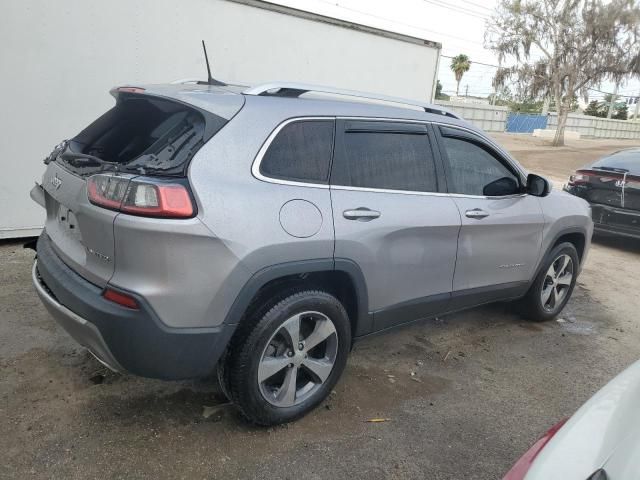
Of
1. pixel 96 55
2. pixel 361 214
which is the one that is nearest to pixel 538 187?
pixel 361 214

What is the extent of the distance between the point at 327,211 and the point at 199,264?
2.47 ft

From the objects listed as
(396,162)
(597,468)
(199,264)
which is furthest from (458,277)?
(597,468)

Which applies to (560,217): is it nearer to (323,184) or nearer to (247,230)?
(323,184)

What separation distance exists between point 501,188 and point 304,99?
1.73 meters

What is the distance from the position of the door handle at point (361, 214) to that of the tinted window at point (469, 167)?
2.59 feet

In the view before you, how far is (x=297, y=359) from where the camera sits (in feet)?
9.56

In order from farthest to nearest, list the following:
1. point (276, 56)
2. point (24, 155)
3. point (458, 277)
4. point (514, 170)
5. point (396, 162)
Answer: point (276, 56), point (24, 155), point (514, 170), point (458, 277), point (396, 162)

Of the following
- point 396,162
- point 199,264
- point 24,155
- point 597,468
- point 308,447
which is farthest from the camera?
point 24,155

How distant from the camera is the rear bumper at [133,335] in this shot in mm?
2393

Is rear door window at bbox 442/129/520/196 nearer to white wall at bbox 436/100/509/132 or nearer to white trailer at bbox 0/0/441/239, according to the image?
white trailer at bbox 0/0/441/239

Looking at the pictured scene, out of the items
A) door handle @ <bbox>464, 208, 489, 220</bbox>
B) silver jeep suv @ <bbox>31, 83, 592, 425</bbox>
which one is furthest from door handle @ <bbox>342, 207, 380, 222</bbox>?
door handle @ <bbox>464, 208, 489, 220</bbox>

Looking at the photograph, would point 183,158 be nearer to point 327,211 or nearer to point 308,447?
point 327,211

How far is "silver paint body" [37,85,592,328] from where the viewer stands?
7.86ft

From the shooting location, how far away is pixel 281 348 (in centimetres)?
290
